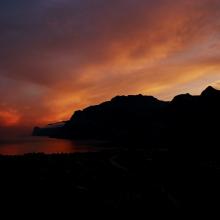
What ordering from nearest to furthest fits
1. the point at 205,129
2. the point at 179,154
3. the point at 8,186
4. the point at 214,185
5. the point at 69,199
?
the point at 69,199 < the point at 214,185 < the point at 8,186 < the point at 179,154 < the point at 205,129

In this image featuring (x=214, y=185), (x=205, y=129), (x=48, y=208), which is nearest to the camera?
(x=48, y=208)

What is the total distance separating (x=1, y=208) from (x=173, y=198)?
20.7ft

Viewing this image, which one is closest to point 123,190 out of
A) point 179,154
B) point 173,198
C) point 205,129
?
point 173,198

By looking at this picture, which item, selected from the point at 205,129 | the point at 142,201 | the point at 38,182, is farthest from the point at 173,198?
the point at 205,129

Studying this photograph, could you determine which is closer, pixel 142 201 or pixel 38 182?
pixel 142 201

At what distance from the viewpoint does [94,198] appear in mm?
11758

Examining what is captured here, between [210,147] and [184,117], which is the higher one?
[184,117]

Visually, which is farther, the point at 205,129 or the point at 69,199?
the point at 205,129

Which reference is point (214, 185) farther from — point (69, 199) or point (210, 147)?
point (210, 147)

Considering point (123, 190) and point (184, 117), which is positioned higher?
point (184, 117)

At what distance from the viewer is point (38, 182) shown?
15.6 meters

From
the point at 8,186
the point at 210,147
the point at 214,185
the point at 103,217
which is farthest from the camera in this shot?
Result: the point at 210,147

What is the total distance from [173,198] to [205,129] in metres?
22.6

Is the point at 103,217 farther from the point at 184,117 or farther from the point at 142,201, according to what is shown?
the point at 184,117
